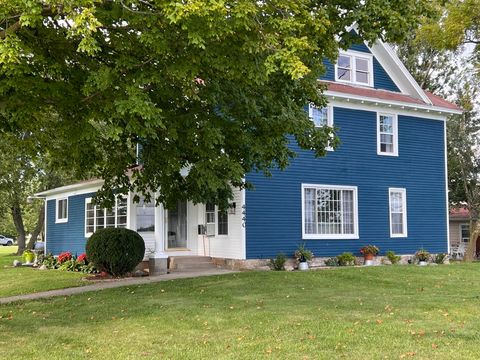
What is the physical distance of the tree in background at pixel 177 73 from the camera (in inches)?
280

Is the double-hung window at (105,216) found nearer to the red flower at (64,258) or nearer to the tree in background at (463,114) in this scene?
the red flower at (64,258)

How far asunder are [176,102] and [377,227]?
1145cm

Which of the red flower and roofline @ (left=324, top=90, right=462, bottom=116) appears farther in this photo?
the red flower

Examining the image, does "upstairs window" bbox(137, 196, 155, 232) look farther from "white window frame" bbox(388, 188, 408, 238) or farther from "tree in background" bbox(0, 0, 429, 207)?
"white window frame" bbox(388, 188, 408, 238)

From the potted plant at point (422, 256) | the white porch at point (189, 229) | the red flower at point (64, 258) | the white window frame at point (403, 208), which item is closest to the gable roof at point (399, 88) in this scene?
the white window frame at point (403, 208)

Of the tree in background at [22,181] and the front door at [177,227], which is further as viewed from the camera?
the tree in background at [22,181]

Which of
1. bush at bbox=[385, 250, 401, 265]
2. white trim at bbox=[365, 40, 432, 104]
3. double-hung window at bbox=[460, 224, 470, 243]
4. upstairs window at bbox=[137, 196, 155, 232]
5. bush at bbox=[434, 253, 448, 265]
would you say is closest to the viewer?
upstairs window at bbox=[137, 196, 155, 232]

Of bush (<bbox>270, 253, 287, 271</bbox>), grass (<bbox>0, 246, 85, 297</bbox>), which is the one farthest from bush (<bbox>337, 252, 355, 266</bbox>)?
grass (<bbox>0, 246, 85, 297</bbox>)

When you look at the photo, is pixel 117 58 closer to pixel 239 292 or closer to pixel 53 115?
pixel 53 115

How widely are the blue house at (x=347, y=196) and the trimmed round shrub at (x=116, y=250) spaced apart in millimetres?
750

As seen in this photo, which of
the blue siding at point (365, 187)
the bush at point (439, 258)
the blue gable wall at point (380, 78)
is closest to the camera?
the blue siding at point (365, 187)

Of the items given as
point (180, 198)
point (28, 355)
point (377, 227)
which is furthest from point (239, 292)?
point (377, 227)

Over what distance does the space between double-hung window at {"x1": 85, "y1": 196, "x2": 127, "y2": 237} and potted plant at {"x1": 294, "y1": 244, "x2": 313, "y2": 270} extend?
588cm

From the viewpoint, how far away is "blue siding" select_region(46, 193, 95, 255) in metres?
22.5
